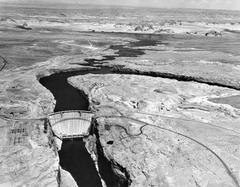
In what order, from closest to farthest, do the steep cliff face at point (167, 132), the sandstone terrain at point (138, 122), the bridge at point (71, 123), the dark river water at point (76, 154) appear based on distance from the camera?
the steep cliff face at point (167, 132) → the sandstone terrain at point (138, 122) → the dark river water at point (76, 154) → the bridge at point (71, 123)

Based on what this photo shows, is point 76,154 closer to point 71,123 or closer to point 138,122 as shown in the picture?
point 71,123

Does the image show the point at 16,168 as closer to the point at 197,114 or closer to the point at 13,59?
the point at 197,114

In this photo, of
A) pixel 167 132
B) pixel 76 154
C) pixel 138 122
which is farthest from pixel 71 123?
pixel 167 132

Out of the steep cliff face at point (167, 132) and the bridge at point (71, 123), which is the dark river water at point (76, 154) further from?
the steep cliff face at point (167, 132)

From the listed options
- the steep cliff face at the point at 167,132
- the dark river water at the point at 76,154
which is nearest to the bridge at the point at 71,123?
the dark river water at the point at 76,154

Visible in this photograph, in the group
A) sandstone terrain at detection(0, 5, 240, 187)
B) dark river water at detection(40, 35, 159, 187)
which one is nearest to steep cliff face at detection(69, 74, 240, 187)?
sandstone terrain at detection(0, 5, 240, 187)

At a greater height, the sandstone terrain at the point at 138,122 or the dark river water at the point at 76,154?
the sandstone terrain at the point at 138,122
